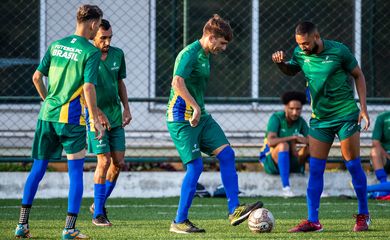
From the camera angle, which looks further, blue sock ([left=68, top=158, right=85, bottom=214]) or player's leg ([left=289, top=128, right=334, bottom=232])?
player's leg ([left=289, top=128, right=334, bottom=232])

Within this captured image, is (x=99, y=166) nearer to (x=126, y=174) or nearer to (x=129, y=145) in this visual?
(x=126, y=174)

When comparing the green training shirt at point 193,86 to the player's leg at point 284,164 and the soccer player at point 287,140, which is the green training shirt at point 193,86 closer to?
the player's leg at point 284,164

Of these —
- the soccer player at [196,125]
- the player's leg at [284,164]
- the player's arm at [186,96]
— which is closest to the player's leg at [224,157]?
the soccer player at [196,125]

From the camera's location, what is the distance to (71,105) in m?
7.75

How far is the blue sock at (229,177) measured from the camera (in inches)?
342

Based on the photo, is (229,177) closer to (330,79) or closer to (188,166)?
(188,166)

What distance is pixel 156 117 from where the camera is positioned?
14055mm

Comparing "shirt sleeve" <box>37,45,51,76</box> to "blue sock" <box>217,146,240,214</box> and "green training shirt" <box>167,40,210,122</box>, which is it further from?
"blue sock" <box>217,146,240,214</box>

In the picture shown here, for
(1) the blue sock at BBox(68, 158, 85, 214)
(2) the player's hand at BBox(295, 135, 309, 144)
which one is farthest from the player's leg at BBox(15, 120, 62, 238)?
(2) the player's hand at BBox(295, 135, 309, 144)

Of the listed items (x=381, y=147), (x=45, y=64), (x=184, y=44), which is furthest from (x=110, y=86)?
(x=381, y=147)

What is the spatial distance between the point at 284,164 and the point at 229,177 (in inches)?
160

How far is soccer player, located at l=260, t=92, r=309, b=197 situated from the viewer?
42.4ft

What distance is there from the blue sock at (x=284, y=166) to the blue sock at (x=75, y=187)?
5303mm

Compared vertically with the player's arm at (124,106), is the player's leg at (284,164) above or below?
below
